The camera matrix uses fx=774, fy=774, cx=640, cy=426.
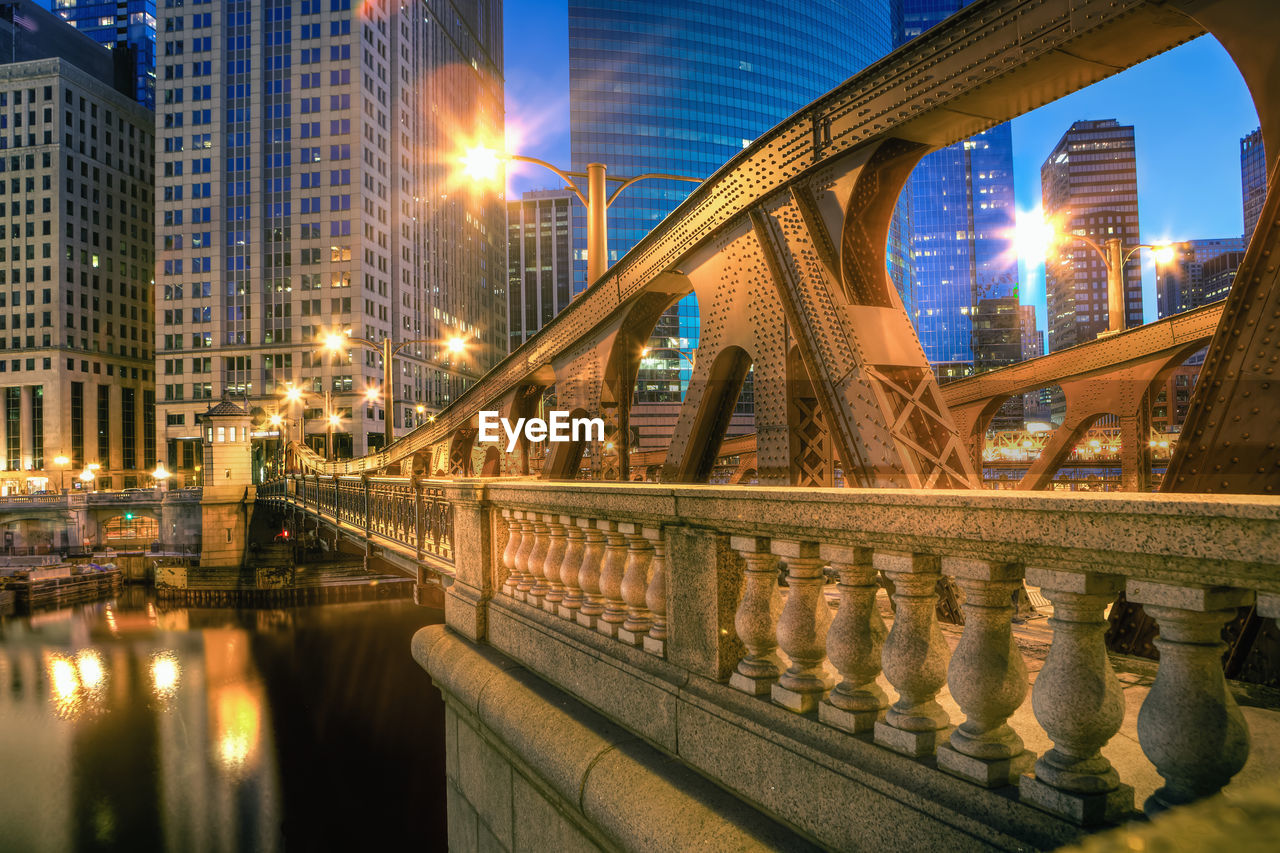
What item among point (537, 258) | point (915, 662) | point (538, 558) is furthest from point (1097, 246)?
point (537, 258)

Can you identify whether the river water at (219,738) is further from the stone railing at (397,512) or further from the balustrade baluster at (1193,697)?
the balustrade baluster at (1193,697)

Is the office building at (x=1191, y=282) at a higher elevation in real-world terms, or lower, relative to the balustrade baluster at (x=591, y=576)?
higher

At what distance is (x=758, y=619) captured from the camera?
134 inches

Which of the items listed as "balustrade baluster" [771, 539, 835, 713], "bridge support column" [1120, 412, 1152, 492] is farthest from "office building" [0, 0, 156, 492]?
"balustrade baluster" [771, 539, 835, 713]

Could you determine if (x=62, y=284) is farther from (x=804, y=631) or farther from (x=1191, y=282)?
(x=1191, y=282)

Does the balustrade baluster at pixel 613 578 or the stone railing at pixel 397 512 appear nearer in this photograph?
the balustrade baluster at pixel 613 578

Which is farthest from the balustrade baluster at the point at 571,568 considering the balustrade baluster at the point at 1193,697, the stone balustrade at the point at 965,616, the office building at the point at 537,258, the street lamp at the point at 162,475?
the office building at the point at 537,258

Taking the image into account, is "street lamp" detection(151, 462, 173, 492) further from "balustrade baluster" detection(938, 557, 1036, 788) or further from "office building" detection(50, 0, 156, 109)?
"balustrade baluster" detection(938, 557, 1036, 788)

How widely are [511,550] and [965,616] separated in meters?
4.33

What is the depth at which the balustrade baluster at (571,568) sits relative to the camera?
5.14 meters

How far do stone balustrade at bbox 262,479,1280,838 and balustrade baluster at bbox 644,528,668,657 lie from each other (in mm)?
10

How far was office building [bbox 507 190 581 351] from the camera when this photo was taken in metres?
172

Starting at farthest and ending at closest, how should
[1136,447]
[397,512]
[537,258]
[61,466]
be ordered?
1. [537,258]
2. [61,466]
3. [1136,447]
4. [397,512]

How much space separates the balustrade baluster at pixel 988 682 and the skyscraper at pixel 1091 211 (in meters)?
127
